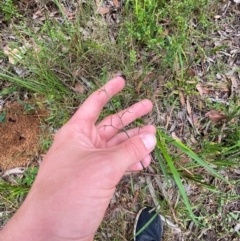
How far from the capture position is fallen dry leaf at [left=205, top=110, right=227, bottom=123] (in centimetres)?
230


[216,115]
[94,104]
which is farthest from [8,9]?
[216,115]

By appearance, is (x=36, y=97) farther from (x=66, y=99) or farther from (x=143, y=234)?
(x=143, y=234)

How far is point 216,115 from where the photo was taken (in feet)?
7.59

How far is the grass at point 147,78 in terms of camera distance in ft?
7.25

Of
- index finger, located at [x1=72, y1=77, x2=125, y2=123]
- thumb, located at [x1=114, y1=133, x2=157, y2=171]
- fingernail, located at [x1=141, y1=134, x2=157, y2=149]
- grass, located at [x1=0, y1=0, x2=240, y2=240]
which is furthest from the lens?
grass, located at [x1=0, y1=0, x2=240, y2=240]

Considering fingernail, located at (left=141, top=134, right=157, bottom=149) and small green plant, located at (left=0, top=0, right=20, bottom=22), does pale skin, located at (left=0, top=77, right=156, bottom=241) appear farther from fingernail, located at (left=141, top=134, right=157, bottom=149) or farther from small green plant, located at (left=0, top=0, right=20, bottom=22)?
small green plant, located at (left=0, top=0, right=20, bottom=22)

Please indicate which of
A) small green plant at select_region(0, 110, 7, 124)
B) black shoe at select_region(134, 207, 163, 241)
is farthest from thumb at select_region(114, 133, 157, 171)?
small green plant at select_region(0, 110, 7, 124)

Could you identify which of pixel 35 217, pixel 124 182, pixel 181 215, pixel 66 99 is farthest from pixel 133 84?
pixel 35 217

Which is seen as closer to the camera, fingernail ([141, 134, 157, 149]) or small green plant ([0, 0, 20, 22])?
fingernail ([141, 134, 157, 149])

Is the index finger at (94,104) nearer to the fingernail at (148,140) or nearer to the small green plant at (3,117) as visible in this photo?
the fingernail at (148,140)

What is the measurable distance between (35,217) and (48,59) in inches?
43.7

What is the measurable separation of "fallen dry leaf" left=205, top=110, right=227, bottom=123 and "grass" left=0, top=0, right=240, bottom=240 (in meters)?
0.03

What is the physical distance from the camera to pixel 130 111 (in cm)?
202

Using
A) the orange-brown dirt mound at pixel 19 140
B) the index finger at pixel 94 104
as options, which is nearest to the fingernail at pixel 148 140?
the index finger at pixel 94 104
